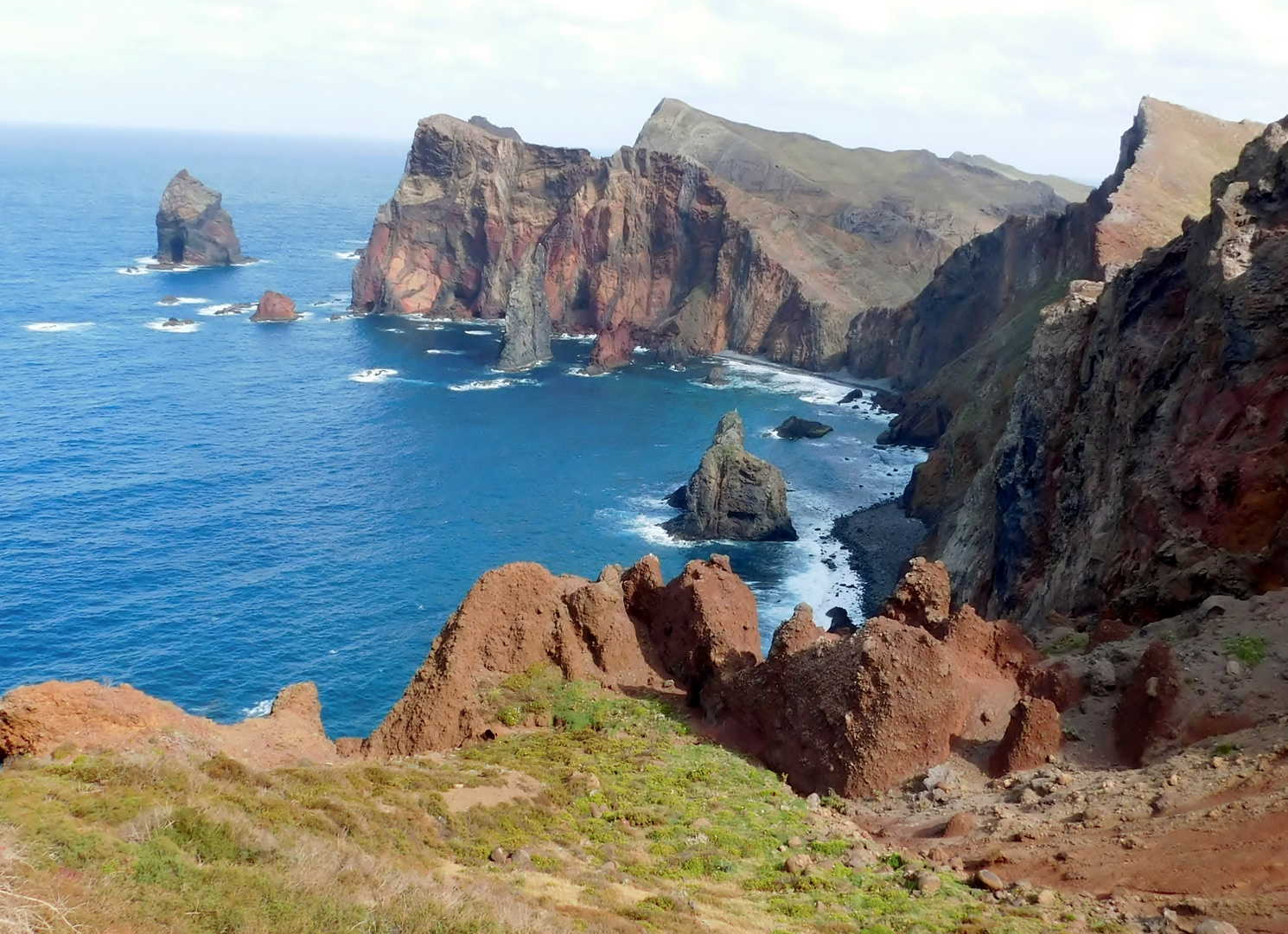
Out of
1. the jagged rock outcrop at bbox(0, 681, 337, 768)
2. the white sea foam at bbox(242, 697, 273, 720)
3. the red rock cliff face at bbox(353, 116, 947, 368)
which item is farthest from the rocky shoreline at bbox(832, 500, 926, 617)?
the red rock cliff face at bbox(353, 116, 947, 368)

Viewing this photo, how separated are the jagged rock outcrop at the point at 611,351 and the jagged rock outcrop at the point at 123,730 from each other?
120 m

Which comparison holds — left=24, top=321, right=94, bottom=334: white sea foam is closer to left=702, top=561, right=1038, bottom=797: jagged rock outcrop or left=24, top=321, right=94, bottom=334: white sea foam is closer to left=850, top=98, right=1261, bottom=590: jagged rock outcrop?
left=850, top=98, right=1261, bottom=590: jagged rock outcrop

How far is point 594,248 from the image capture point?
577 feet

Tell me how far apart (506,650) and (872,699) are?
46.5 feet

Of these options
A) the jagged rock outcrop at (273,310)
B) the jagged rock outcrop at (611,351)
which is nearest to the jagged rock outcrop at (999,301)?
the jagged rock outcrop at (611,351)

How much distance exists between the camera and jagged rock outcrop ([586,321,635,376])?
151 meters

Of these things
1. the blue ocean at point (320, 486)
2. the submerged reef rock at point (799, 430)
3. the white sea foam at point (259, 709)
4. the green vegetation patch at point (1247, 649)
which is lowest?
the white sea foam at point (259, 709)

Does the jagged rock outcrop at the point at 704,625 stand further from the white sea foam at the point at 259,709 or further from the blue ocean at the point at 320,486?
the white sea foam at the point at 259,709

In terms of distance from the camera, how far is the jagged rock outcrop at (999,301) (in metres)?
85.8

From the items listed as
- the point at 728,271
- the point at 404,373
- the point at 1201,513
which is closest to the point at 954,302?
the point at 728,271

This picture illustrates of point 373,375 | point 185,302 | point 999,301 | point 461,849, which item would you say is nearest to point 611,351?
point 373,375

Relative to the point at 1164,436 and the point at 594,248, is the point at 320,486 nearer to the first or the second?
the point at 1164,436

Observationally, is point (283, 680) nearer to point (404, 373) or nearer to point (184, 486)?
point (184, 486)

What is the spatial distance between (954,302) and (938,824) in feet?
392
